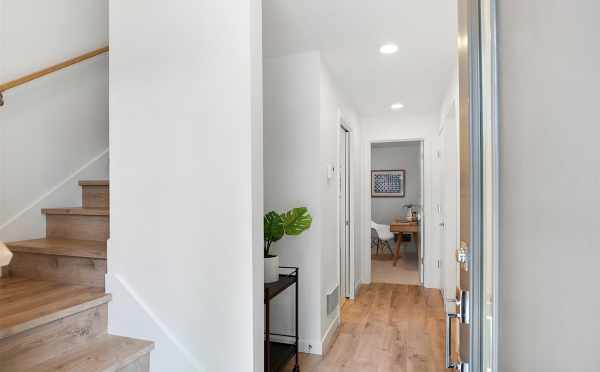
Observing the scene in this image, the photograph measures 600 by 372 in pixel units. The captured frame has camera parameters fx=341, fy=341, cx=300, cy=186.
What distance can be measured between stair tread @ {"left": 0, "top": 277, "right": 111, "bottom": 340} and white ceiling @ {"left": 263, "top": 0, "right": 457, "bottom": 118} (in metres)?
1.88

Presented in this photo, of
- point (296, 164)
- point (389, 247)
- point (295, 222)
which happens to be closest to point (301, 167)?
point (296, 164)

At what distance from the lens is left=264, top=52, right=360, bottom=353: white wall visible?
2684mm

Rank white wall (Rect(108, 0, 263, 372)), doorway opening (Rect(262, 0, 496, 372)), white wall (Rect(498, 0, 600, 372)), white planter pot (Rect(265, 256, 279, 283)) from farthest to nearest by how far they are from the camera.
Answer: white planter pot (Rect(265, 256, 279, 283)) < white wall (Rect(108, 0, 263, 372)) < doorway opening (Rect(262, 0, 496, 372)) < white wall (Rect(498, 0, 600, 372))

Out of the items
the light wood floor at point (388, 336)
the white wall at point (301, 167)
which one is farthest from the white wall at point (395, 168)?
the white wall at point (301, 167)

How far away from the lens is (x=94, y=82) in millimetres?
2693

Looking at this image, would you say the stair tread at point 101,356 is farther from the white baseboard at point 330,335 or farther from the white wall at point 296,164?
the white baseboard at point 330,335

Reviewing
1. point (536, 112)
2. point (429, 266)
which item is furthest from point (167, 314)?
point (429, 266)

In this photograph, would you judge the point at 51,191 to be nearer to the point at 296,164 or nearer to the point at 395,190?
the point at 296,164

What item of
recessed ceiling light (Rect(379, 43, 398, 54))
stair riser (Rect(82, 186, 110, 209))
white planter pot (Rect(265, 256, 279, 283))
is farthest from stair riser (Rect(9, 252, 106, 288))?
recessed ceiling light (Rect(379, 43, 398, 54))

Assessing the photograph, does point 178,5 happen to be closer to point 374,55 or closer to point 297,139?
point 297,139

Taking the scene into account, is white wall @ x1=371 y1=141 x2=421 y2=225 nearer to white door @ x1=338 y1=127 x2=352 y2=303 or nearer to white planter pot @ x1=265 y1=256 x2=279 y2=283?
white door @ x1=338 y1=127 x2=352 y2=303

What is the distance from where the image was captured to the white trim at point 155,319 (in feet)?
5.41

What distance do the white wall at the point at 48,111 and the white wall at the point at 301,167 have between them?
1.36m

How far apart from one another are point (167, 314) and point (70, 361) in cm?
41
